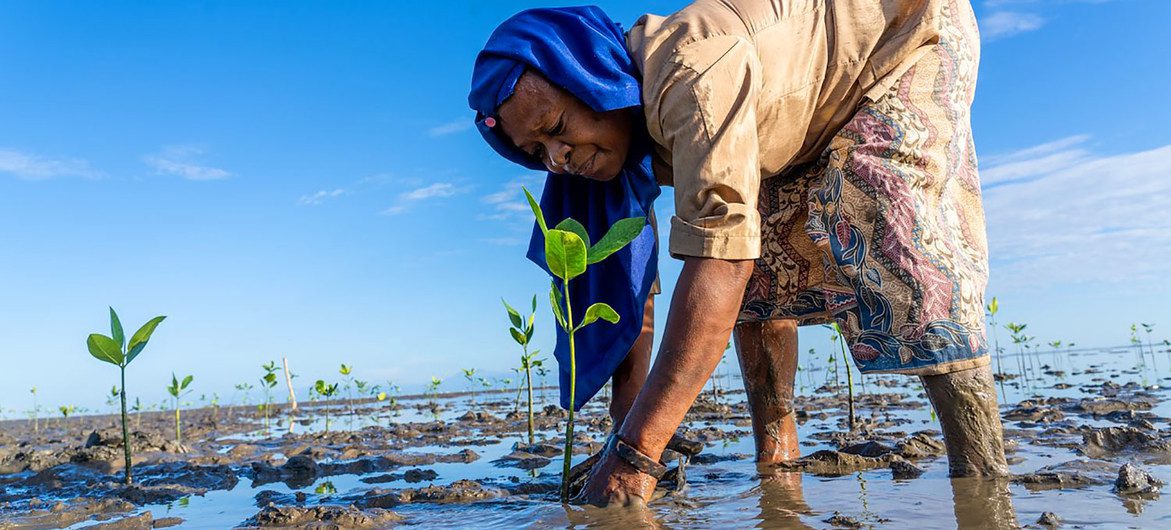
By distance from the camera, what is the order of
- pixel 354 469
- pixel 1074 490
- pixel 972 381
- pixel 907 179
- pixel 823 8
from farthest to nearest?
pixel 354 469
pixel 823 8
pixel 907 179
pixel 972 381
pixel 1074 490

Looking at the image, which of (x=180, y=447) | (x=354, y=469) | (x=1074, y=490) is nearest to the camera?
(x=1074, y=490)

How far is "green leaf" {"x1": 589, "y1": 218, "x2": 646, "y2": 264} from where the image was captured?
228cm

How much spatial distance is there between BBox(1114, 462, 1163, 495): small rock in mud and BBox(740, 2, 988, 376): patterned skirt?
43cm

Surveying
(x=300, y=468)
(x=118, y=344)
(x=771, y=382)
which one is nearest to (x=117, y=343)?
(x=118, y=344)

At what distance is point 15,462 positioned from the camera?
14.5ft

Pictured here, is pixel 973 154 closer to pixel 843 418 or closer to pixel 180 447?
pixel 843 418

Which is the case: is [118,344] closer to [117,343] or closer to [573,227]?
[117,343]

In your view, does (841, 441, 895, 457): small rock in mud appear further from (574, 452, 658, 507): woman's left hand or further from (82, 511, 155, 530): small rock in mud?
(82, 511, 155, 530): small rock in mud

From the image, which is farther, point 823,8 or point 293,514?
point 823,8

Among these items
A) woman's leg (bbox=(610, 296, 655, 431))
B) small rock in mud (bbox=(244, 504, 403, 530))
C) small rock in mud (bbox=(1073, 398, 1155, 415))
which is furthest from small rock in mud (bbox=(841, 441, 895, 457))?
small rock in mud (bbox=(1073, 398, 1155, 415))

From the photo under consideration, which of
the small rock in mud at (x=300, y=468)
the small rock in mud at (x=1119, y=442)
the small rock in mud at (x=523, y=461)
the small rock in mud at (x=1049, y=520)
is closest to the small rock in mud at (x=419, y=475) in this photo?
the small rock in mud at (x=523, y=461)

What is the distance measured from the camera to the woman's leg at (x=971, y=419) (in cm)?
208

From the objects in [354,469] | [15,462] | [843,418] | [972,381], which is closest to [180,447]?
[15,462]

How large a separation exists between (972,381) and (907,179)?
24.0 inches
